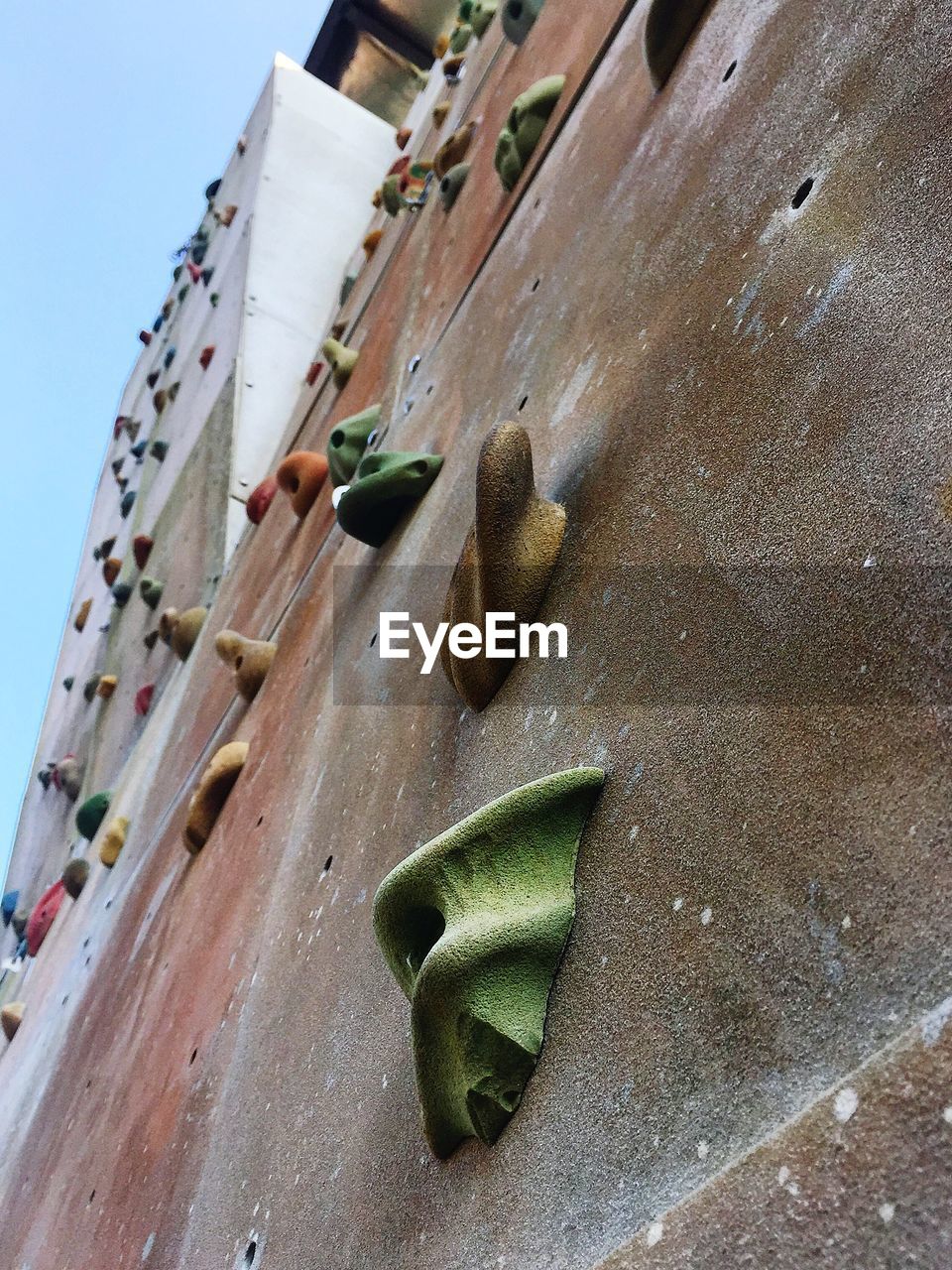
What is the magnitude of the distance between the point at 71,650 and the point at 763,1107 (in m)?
8.49

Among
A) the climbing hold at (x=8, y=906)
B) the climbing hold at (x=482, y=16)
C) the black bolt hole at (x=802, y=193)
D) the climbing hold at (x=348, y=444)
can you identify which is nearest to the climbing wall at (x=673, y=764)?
the black bolt hole at (x=802, y=193)

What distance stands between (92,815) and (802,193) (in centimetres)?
467

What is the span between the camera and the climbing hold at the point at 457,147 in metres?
3.88

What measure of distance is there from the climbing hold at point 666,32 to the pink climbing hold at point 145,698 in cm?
445

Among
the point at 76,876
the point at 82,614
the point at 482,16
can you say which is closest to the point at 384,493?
the point at 482,16

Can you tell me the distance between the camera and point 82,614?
8.34 metres

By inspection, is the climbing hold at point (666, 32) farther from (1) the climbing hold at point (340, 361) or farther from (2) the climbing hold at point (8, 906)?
(2) the climbing hold at point (8, 906)

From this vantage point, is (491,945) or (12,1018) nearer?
(491,945)

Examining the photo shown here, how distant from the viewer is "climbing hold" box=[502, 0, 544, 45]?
3.57 metres

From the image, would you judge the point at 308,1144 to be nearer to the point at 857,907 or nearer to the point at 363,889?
the point at 363,889

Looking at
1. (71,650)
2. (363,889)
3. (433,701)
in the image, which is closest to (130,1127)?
(363,889)

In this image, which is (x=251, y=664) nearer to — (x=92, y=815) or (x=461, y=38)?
(x=92, y=815)

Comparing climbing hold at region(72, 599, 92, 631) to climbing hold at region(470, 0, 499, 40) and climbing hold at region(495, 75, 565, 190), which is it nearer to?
climbing hold at region(470, 0, 499, 40)

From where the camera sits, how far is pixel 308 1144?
148 cm
